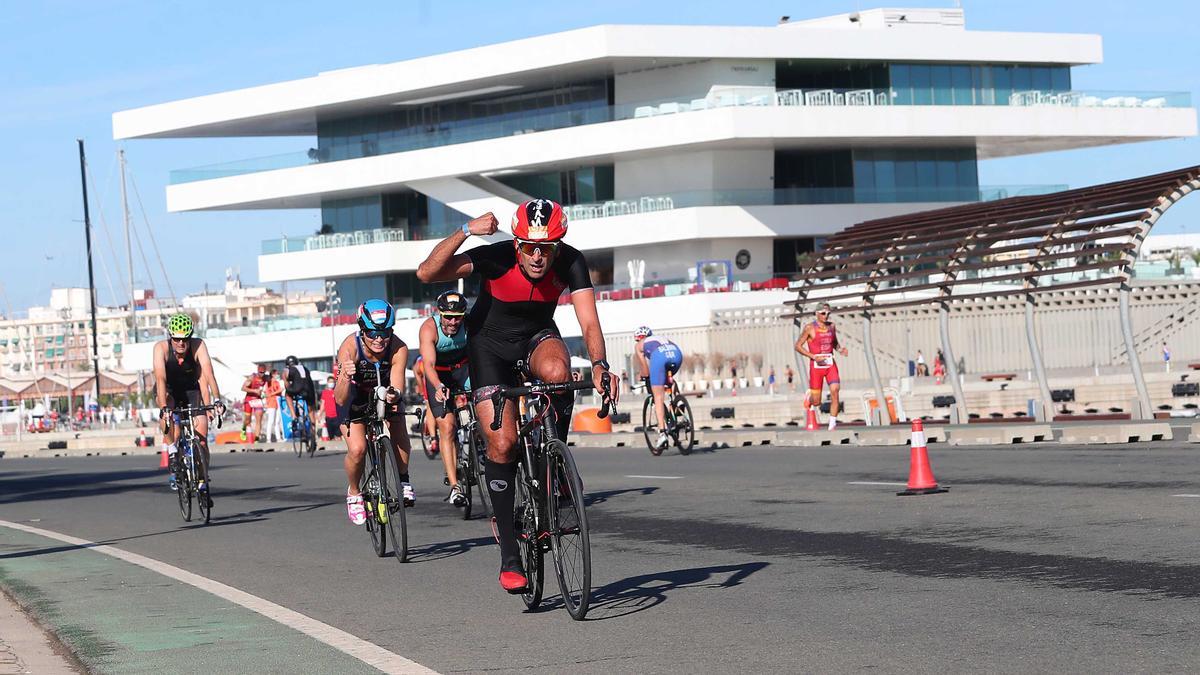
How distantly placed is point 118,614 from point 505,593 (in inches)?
88.0

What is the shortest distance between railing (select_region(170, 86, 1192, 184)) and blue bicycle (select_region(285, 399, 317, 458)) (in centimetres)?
4076

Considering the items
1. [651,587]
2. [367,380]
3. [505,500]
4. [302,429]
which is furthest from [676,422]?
[505,500]

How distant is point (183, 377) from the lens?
1633 centimetres

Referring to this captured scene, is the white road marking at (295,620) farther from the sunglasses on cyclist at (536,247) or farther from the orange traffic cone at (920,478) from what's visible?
the orange traffic cone at (920,478)

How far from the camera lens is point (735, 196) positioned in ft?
247

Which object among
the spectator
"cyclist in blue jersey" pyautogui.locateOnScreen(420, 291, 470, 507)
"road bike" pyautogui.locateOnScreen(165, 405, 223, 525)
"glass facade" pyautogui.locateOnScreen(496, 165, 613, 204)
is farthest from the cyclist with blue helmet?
"glass facade" pyautogui.locateOnScreen(496, 165, 613, 204)

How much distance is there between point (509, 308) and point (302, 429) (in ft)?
89.3

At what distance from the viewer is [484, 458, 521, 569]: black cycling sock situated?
924 cm

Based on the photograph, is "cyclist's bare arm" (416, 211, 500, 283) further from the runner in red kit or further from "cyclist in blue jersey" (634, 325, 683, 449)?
the runner in red kit

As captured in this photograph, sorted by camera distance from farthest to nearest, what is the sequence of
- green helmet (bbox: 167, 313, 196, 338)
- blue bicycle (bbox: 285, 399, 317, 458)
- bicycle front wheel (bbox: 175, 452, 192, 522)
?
blue bicycle (bbox: 285, 399, 317, 458), bicycle front wheel (bbox: 175, 452, 192, 522), green helmet (bbox: 167, 313, 196, 338)

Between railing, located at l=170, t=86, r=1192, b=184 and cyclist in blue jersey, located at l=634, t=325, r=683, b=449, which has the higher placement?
railing, located at l=170, t=86, r=1192, b=184

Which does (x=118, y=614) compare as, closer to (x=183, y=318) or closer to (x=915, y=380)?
(x=183, y=318)

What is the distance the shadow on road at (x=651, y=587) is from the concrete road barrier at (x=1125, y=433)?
12210mm

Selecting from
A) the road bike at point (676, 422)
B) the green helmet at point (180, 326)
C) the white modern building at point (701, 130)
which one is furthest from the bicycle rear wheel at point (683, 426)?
the white modern building at point (701, 130)
